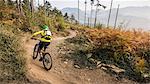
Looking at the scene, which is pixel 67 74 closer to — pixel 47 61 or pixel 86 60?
pixel 47 61

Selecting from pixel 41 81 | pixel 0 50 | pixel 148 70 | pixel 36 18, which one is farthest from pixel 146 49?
pixel 36 18

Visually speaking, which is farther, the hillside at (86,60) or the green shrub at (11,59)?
the hillside at (86,60)

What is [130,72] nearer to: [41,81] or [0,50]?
[41,81]

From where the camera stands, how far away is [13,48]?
11.4m

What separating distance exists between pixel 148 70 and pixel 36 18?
11.7m

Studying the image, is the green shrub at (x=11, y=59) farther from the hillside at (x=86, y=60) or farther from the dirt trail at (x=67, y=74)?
the dirt trail at (x=67, y=74)

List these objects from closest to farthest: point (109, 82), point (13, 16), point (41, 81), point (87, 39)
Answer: point (41, 81)
point (109, 82)
point (87, 39)
point (13, 16)

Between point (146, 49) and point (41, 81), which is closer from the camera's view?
point (41, 81)

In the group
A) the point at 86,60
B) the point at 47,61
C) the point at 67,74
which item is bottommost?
the point at 67,74

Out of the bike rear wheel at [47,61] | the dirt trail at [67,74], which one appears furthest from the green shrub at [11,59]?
the bike rear wheel at [47,61]

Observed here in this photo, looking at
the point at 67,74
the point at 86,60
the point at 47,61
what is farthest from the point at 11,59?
the point at 86,60

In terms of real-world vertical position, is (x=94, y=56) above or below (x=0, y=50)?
below

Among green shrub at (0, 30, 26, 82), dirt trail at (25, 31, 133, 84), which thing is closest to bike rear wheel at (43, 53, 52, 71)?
dirt trail at (25, 31, 133, 84)

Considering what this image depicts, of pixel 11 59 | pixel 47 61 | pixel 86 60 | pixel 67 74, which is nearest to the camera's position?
pixel 11 59
